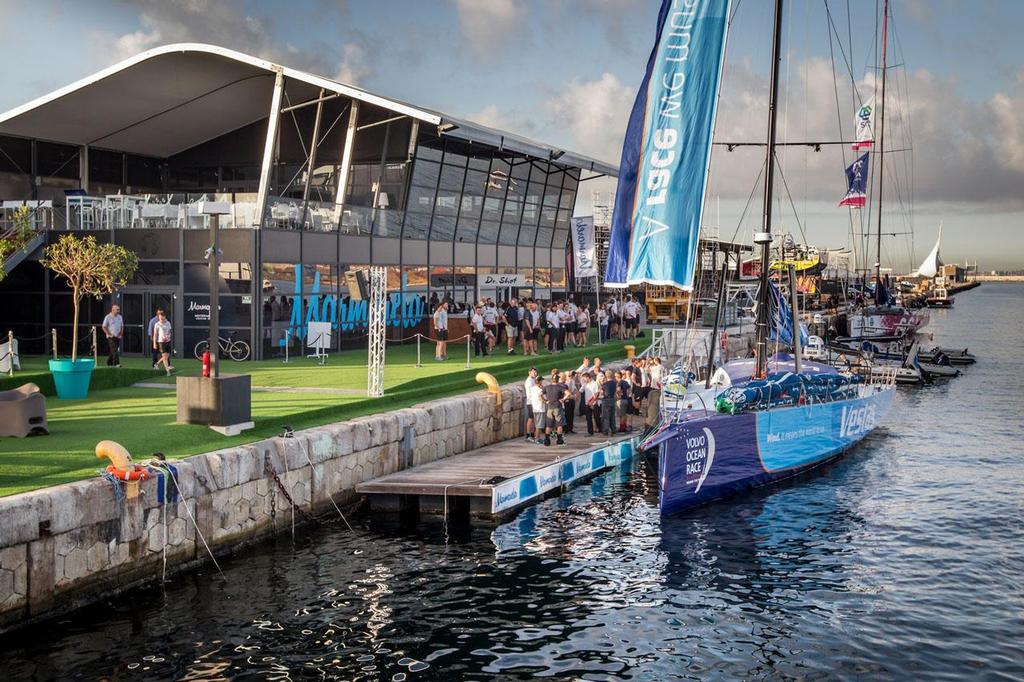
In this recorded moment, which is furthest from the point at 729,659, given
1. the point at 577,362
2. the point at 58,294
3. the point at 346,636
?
the point at 58,294

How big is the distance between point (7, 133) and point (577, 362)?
20527 millimetres

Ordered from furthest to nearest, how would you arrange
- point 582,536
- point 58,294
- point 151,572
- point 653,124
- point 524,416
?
point 58,294, point 524,416, point 653,124, point 582,536, point 151,572

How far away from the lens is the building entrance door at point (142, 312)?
2966 centimetres

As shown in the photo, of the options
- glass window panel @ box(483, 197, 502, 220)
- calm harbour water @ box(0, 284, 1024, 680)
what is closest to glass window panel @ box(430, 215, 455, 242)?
glass window panel @ box(483, 197, 502, 220)

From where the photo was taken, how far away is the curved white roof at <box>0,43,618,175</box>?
29.9m

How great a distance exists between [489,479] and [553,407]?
15.2 feet

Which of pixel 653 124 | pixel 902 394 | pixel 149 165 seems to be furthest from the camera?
pixel 902 394

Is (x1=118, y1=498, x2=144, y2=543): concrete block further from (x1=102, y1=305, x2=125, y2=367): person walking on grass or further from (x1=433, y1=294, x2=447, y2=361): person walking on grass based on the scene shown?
(x1=433, y1=294, x2=447, y2=361): person walking on grass

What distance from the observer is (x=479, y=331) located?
3194 centimetres

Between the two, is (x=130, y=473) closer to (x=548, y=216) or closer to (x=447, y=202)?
(x=447, y=202)

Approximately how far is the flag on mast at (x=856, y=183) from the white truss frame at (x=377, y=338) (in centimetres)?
3557

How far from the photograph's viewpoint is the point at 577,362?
107ft

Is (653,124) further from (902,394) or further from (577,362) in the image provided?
(902,394)

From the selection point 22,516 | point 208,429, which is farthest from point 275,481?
point 22,516
